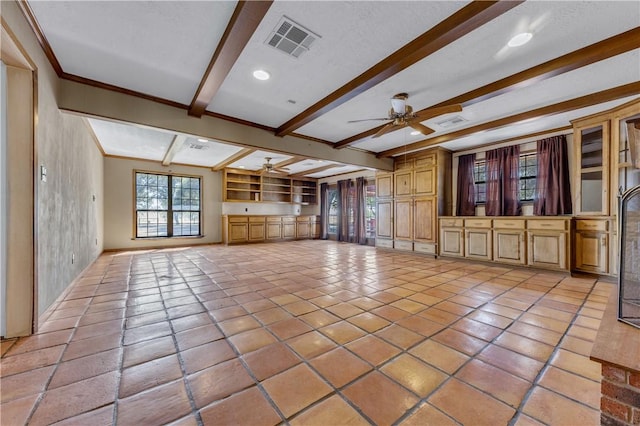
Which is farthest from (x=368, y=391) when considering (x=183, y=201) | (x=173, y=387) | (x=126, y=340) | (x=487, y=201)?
(x=183, y=201)

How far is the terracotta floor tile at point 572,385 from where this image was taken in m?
1.34

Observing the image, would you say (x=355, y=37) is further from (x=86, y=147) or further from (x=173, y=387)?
(x=86, y=147)

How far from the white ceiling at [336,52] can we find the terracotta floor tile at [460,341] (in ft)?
8.29

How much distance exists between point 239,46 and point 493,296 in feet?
12.4

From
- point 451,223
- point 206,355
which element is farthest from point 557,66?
point 206,355

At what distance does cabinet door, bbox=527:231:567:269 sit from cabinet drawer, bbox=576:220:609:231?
259 millimetres

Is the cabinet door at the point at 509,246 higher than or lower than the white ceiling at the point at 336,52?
lower

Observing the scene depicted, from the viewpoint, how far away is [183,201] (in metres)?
7.89

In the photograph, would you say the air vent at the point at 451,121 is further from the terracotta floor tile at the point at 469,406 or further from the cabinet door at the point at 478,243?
the terracotta floor tile at the point at 469,406

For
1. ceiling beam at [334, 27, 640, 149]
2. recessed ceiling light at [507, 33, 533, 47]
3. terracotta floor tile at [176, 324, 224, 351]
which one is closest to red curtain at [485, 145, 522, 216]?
ceiling beam at [334, 27, 640, 149]

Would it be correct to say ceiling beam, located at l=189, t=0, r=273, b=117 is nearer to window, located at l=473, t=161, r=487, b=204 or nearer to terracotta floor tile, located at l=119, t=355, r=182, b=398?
terracotta floor tile, located at l=119, t=355, r=182, b=398

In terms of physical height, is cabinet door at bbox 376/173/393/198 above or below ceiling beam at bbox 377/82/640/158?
below

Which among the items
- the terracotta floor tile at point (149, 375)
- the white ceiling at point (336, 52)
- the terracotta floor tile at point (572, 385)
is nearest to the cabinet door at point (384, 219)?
the white ceiling at point (336, 52)

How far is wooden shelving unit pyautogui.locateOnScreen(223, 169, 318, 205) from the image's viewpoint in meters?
8.73
